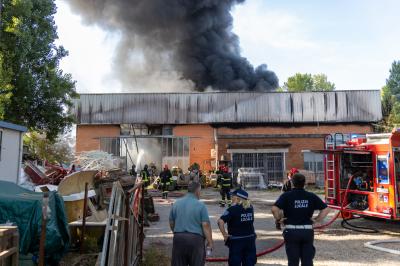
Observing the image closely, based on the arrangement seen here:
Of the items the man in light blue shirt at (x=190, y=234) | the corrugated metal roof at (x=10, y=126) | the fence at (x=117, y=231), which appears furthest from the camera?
the corrugated metal roof at (x=10, y=126)

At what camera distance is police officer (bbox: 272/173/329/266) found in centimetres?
481

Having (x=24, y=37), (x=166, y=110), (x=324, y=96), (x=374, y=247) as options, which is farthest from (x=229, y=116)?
(x=374, y=247)

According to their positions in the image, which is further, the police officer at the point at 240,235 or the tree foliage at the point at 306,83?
the tree foliage at the point at 306,83

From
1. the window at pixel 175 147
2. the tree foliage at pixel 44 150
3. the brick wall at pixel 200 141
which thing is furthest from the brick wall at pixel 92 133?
the brick wall at pixel 200 141

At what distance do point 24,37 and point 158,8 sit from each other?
23067 mm

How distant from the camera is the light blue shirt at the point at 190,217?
4.57m

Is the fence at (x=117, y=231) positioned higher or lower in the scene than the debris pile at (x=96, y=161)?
lower

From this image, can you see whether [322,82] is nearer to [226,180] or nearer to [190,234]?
[226,180]

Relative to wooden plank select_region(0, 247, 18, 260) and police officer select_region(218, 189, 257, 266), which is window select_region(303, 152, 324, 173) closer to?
police officer select_region(218, 189, 257, 266)

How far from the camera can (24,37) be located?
15.9 meters

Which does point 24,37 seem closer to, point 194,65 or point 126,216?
point 126,216

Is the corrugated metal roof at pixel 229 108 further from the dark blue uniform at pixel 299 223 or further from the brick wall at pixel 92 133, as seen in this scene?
the dark blue uniform at pixel 299 223

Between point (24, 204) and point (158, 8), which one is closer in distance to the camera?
point (24, 204)

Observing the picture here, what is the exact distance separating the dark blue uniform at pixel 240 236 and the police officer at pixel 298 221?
42cm
